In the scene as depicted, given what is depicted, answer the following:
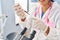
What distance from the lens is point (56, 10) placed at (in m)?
0.94

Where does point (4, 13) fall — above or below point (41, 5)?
below

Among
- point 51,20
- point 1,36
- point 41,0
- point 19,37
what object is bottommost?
point 1,36

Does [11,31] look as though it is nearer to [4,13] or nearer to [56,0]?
[4,13]

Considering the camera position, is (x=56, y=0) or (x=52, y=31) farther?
(x=56, y=0)

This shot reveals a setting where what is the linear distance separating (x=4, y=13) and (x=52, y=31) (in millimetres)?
694

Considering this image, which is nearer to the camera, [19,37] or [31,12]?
[19,37]

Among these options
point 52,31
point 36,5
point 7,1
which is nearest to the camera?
point 52,31

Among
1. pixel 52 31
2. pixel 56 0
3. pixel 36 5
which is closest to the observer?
pixel 52 31

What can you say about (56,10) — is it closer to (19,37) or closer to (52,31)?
(52,31)

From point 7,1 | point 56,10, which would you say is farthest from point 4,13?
point 56,10

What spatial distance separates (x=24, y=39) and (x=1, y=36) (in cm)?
57

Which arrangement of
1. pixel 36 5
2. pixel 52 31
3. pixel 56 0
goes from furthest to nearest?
1. pixel 36 5
2. pixel 56 0
3. pixel 52 31

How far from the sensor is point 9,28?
1.39 m

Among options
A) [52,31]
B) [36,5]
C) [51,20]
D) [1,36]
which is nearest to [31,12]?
[36,5]
